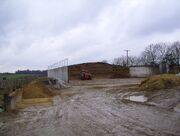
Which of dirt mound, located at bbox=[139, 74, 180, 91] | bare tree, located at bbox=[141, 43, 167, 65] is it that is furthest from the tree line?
dirt mound, located at bbox=[139, 74, 180, 91]

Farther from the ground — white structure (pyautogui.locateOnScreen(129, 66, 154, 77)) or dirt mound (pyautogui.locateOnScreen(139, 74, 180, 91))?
white structure (pyautogui.locateOnScreen(129, 66, 154, 77))

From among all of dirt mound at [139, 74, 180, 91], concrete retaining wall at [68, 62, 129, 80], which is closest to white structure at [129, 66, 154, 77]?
concrete retaining wall at [68, 62, 129, 80]

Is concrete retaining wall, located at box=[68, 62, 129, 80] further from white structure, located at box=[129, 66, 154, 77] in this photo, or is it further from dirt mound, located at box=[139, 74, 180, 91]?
dirt mound, located at box=[139, 74, 180, 91]

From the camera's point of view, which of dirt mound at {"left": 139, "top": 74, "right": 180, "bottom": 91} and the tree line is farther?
the tree line

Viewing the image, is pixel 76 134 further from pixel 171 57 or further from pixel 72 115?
pixel 171 57

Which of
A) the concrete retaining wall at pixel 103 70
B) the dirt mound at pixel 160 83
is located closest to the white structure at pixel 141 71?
the concrete retaining wall at pixel 103 70

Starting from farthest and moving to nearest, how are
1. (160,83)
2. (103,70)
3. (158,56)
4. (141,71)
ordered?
(158,56)
(103,70)
(141,71)
(160,83)

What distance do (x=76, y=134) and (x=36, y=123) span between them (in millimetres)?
3502

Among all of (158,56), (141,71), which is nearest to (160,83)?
(141,71)

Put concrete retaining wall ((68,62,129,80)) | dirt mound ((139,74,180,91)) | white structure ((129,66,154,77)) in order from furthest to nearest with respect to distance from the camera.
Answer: concrete retaining wall ((68,62,129,80)), white structure ((129,66,154,77)), dirt mound ((139,74,180,91))

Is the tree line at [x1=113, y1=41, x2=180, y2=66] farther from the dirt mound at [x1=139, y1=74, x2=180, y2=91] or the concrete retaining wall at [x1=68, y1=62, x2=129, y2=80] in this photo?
the dirt mound at [x1=139, y1=74, x2=180, y2=91]

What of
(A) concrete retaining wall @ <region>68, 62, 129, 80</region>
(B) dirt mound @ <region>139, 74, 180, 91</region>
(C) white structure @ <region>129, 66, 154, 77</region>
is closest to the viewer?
(B) dirt mound @ <region>139, 74, 180, 91</region>

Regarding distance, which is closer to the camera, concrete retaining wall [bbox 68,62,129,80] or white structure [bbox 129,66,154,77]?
white structure [bbox 129,66,154,77]

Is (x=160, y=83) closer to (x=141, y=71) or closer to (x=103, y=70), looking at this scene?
(x=141, y=71)
